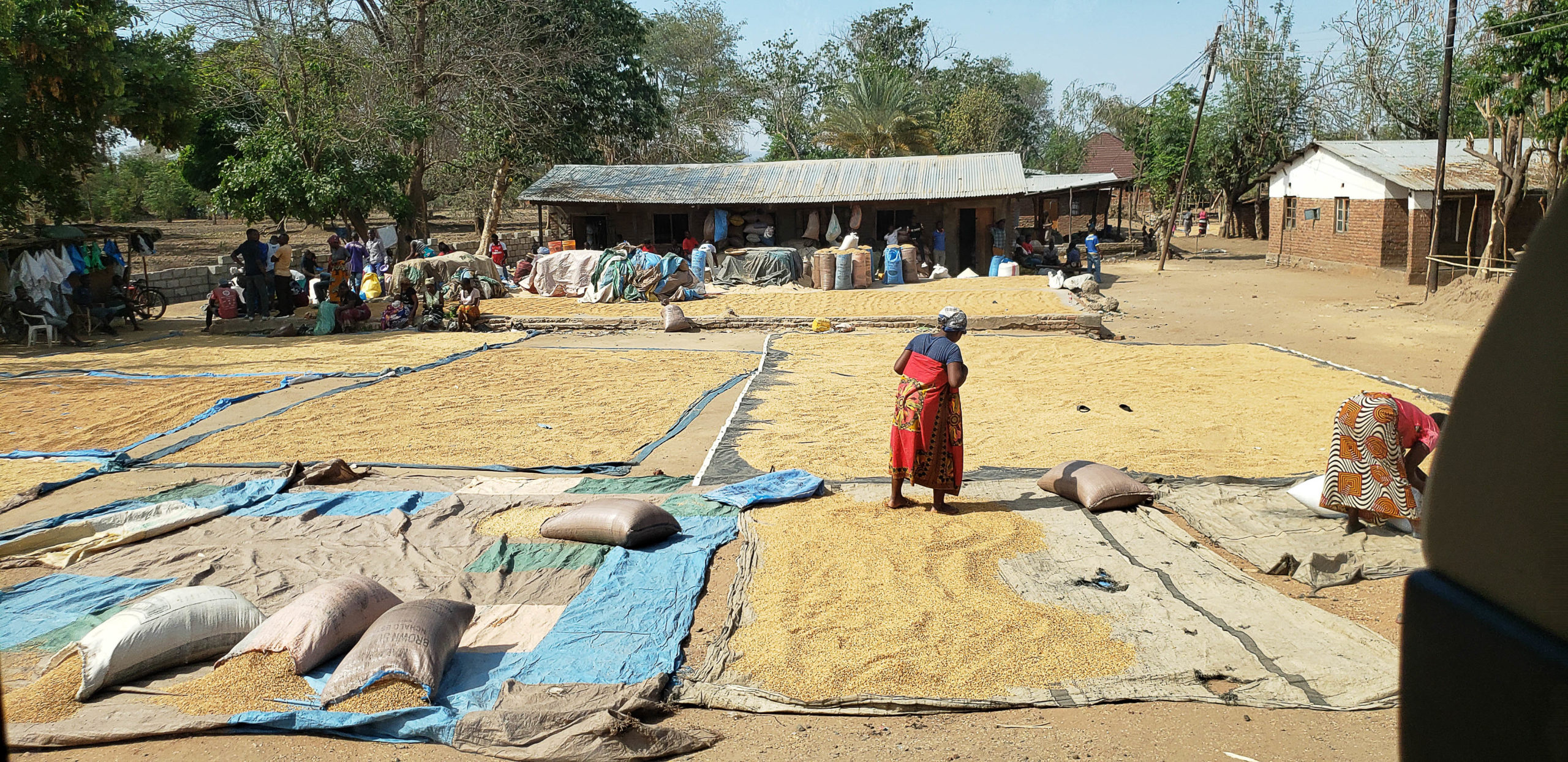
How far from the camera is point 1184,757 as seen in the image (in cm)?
374

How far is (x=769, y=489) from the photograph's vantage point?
23.1 ft

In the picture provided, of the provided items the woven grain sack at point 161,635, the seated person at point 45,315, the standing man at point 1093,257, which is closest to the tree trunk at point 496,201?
the seated person at point 45,315

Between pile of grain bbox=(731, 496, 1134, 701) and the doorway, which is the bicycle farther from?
the doorway

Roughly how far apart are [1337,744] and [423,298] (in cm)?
1756

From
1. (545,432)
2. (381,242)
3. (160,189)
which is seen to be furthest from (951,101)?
(545,432)

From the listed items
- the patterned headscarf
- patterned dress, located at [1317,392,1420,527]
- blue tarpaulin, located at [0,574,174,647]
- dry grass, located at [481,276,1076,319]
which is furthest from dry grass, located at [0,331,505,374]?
patterned dress, located at [1317,392,1420,527]

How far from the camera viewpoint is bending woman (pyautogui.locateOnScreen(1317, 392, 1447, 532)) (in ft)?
19.3

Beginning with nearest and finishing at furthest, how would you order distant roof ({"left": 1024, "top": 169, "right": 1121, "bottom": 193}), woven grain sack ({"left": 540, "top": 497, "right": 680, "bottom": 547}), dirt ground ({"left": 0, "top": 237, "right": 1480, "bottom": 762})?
dirt ground ({"left": 0, "top": 237, "right": 1480, "bottom": 762})
woven grain sack ({"left": 540, "top": 497, "right": 680, "bottom": 547})
distant roof ({"left": 1024, "top": 169, "right": 1121, "bottom": 193})

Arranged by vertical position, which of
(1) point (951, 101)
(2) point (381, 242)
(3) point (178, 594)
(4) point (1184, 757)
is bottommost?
(4) point (1184, 757)

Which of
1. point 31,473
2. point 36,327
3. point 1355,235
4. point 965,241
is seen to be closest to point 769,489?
point 31,473

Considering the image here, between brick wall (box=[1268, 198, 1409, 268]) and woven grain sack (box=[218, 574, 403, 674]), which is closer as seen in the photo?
woven grain sack (box=[218, 574, 403, 674])

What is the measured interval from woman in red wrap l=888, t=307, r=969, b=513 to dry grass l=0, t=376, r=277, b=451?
294 inches

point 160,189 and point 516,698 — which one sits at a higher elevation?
point 160,189

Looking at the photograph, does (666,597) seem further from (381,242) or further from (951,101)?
(951,101)
